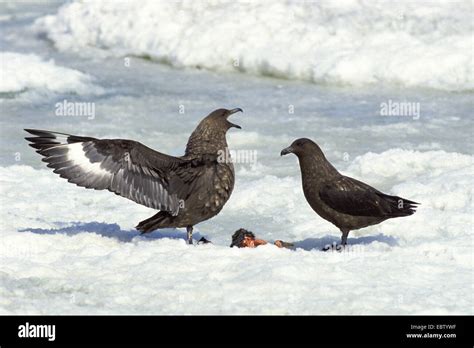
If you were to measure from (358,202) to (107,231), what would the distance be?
1.89 metres

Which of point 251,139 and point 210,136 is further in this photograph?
point 251,139

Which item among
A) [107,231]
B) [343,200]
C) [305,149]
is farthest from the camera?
[107,231]

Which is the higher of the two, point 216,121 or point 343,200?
→ point 216,121

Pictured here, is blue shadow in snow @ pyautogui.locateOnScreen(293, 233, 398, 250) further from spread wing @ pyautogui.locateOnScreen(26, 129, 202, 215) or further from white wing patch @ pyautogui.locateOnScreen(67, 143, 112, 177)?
white wing patch @ pyautogui.locateOnScreen(67, 143, 112, 177)

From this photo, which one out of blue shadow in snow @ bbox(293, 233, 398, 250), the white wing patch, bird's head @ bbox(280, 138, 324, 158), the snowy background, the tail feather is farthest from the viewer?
blue shadow in snow @ bbox(293, 233, 398, 250)

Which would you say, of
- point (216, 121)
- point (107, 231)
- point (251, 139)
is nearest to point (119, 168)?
point (107, 231)

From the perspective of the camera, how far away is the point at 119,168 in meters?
6.93

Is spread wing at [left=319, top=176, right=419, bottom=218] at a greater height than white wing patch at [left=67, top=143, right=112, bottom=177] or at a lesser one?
lesser

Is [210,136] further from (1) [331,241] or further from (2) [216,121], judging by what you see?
(1) [331,241]

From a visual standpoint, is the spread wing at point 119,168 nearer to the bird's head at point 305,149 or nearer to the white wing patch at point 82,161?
the white wing patch at point 82,161

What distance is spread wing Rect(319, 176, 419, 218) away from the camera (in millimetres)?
7039

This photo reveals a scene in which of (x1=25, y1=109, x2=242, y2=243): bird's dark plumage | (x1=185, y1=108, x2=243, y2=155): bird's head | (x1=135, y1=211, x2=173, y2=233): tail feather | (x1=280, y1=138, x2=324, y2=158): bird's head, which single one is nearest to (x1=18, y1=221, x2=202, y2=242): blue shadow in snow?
(x1=135, y1=211, x2=173, y2=233): tail feather

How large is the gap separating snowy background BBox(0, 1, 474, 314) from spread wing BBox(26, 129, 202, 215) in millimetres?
353

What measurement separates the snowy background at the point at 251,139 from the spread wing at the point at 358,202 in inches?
10.4
